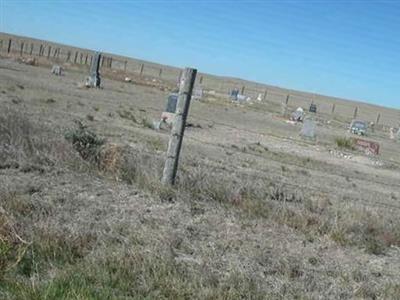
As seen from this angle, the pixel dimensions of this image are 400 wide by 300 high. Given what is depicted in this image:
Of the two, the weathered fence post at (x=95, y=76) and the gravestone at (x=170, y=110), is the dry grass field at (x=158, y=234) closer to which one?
the gravestone at (x=170, y=110)

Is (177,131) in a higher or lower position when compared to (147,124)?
higher

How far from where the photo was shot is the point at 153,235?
7332mm

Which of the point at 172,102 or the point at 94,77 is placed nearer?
the point at 172,102

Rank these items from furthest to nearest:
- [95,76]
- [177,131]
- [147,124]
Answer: [95,76] → [147,124] → [177,131]

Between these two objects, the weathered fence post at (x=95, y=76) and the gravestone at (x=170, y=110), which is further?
the weathered fence post at (x=95, y=76)

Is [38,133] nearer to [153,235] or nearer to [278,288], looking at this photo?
[153,235]

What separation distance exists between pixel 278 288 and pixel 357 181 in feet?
44.8

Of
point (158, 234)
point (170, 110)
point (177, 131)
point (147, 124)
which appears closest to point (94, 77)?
point (170, 110)

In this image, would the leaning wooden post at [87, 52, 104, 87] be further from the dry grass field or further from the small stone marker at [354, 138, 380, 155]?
the dry grass field

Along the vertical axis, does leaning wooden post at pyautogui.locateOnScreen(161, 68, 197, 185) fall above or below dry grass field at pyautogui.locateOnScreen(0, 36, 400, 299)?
above

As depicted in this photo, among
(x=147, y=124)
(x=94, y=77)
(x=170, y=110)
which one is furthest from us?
(x=94, y=77)

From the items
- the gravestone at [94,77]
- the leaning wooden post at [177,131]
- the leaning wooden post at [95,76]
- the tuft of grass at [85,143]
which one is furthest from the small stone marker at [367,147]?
the leaning wooden post at [177,131]

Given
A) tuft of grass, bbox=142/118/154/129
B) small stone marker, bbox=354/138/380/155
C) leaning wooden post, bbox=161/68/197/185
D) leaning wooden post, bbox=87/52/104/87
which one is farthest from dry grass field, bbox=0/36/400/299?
leaning wooden post, bbox=87/52/104/87

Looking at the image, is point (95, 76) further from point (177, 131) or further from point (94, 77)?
point (177, 131)
